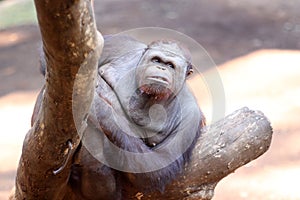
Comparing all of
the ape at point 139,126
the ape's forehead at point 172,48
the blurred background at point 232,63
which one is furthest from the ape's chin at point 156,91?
the blurred background at point 232,63

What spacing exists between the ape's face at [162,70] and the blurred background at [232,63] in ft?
5.13

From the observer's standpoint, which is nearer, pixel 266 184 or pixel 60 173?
pixel 60 173

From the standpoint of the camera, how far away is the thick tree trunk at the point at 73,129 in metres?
1.20

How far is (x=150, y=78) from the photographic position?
5.83 feet

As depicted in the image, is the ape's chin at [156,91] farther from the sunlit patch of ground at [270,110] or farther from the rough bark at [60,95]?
the sunlit patch of ground at [270,110]

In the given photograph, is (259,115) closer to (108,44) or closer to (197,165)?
(197,165)

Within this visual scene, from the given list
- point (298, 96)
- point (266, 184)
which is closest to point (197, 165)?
point (266, 184)

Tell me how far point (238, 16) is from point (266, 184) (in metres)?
3.73

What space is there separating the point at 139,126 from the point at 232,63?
414 centimetres

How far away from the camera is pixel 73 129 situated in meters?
1.47

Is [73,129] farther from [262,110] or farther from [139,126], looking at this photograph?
[262,110]

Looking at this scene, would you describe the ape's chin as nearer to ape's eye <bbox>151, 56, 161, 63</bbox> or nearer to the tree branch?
ape's eye <bbox>151, 56, 161, 63</bbox>

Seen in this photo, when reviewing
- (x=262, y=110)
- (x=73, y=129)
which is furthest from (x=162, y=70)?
(x=262, y=110)

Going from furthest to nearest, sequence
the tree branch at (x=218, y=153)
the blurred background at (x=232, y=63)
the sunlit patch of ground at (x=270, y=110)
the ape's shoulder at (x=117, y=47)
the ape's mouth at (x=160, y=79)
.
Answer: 1. the blurred background at (x=232, y=63)
2. the sunlit patch of ground at (x=270, y=110)
3. the ape's shoulder at (x=117, y=47)
4. the tree branch at (x=218, y=153)
5. the ape's mouth at (x=160, y=79)
